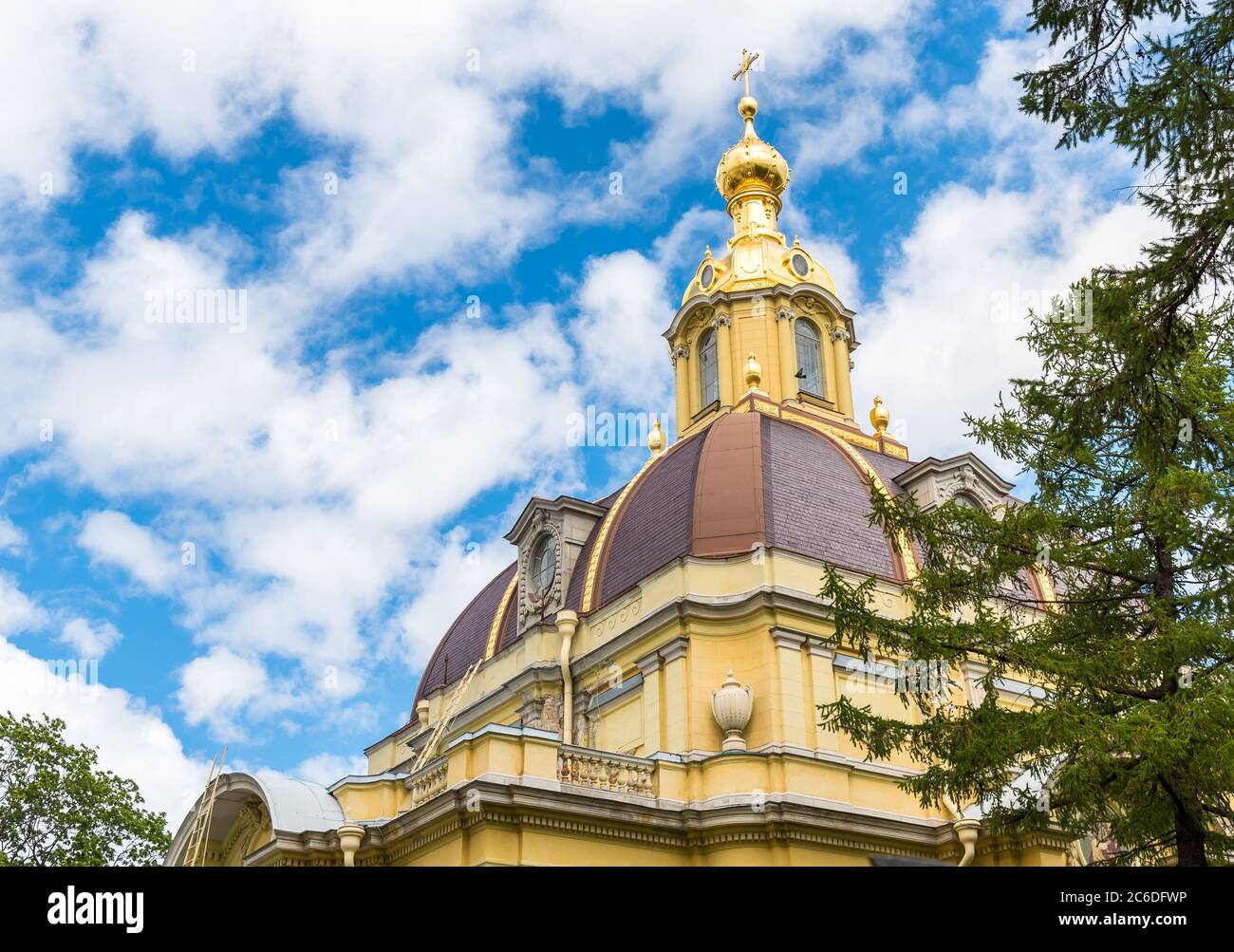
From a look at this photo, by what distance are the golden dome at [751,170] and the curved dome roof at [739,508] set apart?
12163 millimetres

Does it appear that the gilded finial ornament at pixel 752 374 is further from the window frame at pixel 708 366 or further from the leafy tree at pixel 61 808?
the leafy tree at pixel 61 808

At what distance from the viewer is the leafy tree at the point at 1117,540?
34.0 ft

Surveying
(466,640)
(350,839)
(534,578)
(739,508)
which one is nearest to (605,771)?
(350,839)

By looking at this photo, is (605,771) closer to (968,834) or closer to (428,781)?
(428,781)

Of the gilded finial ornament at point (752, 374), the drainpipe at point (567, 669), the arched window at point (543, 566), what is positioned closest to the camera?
the drainpipe at point (567, 669)

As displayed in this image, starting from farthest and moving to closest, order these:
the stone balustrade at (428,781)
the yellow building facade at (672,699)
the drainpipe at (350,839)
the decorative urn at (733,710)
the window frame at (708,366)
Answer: the window frame at (708,366), the decorative urn at (733,710), the stone balustrade at (428,781), the drainpipe at (350,839), the yellow building facade at (672,699)

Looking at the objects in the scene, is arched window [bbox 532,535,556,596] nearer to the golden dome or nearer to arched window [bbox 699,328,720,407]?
arched window [bbox 699,328,720,407]

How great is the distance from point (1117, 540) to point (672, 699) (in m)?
10.2

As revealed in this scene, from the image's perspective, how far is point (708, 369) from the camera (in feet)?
115

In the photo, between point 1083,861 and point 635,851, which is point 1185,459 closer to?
point 1083,861

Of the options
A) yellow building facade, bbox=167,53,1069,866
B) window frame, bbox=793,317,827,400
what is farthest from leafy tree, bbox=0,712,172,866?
window frame, bbox=793,317,827,400

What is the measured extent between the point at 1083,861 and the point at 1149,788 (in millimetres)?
7343

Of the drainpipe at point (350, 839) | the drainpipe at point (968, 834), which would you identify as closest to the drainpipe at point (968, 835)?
the drainpipe at point (968, 834)
